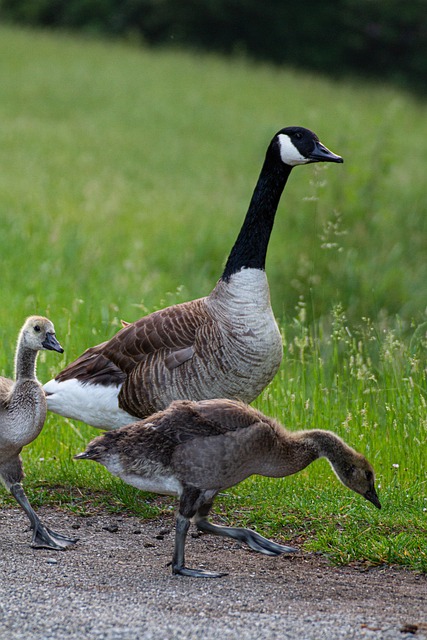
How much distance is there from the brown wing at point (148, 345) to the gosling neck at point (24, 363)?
2.73 ft

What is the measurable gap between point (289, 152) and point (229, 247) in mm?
9169

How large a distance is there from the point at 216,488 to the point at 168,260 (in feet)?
31.4

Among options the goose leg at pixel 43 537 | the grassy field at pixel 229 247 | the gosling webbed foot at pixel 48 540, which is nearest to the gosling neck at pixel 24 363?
the goose leg at pixel 43 537

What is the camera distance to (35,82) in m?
34.0

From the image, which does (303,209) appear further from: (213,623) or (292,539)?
(213,623)

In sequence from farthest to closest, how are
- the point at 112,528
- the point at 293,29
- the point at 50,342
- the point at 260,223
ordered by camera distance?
the point at 293,29 < the point at 260,223 < the point at 112,528 < the point at 50,342

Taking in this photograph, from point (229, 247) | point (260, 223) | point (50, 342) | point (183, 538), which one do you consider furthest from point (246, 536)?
point (229, 247)

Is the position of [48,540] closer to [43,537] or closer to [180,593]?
[43,537]

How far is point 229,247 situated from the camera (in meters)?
16.3

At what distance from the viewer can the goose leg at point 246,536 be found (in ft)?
20.0

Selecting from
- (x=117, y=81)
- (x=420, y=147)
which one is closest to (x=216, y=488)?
(x=420, y=147)

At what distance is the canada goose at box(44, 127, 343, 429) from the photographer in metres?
6.78

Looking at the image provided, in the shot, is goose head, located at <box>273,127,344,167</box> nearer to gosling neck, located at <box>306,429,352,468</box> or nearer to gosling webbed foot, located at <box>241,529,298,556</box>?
gosling neck, located at <box>306,429,352,468</box>

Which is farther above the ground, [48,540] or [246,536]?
[246,536]
